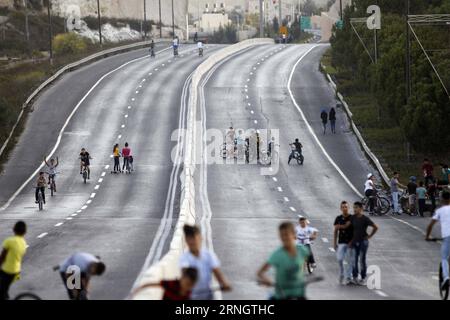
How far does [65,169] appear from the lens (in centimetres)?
5641

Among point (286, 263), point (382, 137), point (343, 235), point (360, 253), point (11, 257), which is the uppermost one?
point (286, 263)

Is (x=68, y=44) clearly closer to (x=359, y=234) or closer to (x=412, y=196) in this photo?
(x=412, y=196)

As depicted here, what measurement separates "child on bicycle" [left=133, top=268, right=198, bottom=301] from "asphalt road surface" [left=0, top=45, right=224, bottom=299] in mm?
7542

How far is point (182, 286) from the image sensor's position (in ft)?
42.7

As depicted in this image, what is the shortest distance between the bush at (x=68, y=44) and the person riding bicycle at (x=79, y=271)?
133 meters

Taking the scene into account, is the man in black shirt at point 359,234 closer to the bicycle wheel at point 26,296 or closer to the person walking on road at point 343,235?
the person walking on road at point 343,235

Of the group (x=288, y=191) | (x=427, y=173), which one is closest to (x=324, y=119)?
(x=288, y=191)

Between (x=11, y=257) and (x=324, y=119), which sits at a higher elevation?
(x=324, y=119)

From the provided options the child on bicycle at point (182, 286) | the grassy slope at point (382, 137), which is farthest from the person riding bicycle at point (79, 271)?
the grassy slope at point (382, 137)

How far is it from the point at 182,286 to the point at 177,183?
3796 cm

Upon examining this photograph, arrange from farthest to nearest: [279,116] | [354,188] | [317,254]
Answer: [279,116] < [354,188] < [317,254]

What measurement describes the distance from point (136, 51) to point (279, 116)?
50.2 metres

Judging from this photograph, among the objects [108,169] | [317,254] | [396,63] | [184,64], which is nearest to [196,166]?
[108,169]
